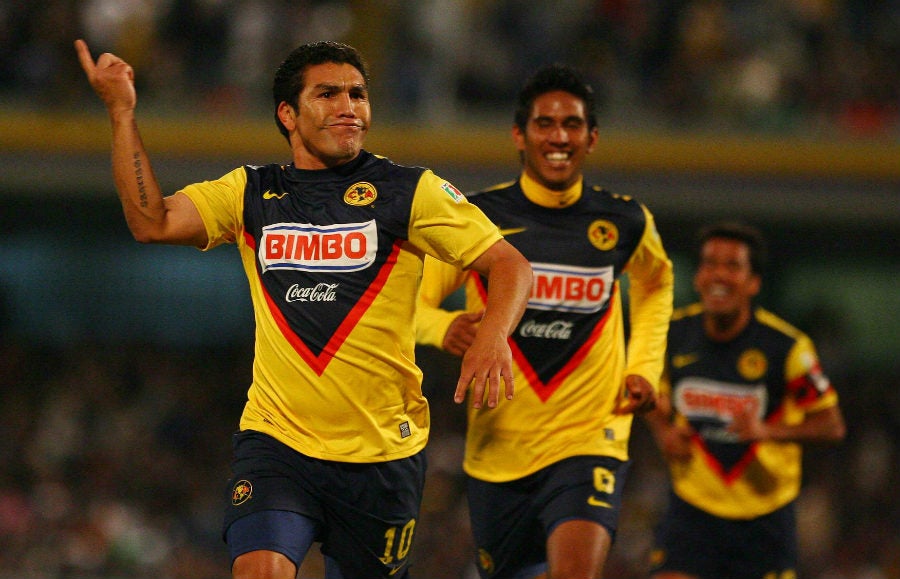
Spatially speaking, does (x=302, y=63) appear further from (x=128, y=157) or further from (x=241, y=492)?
(x=241, y=492)

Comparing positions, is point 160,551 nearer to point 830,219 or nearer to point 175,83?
point 175,83

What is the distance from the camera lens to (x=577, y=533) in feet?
17.7

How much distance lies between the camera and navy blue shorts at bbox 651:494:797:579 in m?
7.25

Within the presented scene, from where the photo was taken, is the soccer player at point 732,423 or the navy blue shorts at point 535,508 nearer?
the navy blue shorts at point 535,508

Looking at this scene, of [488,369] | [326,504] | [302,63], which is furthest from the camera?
[302,63]

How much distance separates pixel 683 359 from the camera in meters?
7.65

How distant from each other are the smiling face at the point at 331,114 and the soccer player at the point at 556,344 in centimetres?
110

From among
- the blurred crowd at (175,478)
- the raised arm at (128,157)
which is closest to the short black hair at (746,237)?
the raised arm at (128,157)

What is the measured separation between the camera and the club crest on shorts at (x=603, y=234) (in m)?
5.89

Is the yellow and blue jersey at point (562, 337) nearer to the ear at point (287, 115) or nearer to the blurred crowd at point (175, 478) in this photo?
the ear at point (287, 115)

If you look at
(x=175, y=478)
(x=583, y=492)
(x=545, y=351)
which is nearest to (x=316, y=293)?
(x=545, y=351)

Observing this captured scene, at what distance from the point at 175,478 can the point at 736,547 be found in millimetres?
7636

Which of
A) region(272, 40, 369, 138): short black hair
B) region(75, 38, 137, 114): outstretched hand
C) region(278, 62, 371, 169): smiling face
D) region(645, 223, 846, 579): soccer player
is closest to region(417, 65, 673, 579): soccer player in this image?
region(278, 62, 371, 169): smiling face

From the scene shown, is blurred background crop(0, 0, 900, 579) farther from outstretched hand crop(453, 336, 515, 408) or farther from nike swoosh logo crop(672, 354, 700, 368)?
outstretched hand crop(453, 336, 515, 408)
